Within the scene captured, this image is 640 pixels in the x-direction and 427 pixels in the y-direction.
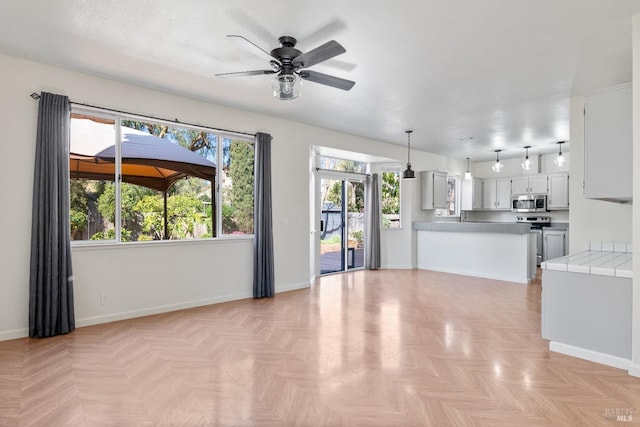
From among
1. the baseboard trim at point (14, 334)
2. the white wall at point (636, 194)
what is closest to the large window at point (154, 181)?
the baseboard trim at point (14, 334)

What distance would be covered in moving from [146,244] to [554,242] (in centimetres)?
833

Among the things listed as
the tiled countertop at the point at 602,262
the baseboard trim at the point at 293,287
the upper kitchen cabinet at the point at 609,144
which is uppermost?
the upper kitchen cabinet at the point at 609,144

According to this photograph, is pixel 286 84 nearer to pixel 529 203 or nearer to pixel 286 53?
pixel 286 53

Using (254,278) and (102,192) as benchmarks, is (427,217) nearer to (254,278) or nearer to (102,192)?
(254,278)

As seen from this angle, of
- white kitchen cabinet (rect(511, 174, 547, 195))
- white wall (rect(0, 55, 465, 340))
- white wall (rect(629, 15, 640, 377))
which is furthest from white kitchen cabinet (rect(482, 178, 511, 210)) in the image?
white wall (rect(629, 15, 640, 377))

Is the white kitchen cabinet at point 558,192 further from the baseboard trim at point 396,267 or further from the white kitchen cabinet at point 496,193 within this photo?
the baseboard trim at point 396,267

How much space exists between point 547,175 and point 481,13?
7.00 m

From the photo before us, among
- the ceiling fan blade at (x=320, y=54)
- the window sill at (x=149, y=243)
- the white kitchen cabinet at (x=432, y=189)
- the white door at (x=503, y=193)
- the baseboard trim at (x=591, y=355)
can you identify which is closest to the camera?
the ceiling fan blade at (x=320, y=54)

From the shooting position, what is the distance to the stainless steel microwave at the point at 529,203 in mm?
8234

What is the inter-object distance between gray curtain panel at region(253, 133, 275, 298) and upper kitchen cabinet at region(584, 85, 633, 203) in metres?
3.79

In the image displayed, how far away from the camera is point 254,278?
508cm

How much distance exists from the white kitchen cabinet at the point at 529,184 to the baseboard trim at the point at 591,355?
20.7 ft

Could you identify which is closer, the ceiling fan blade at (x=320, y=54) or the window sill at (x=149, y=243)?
the ceiling fan blade at (x=320, y=54)

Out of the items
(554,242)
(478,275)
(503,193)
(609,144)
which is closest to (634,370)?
(609,144)
